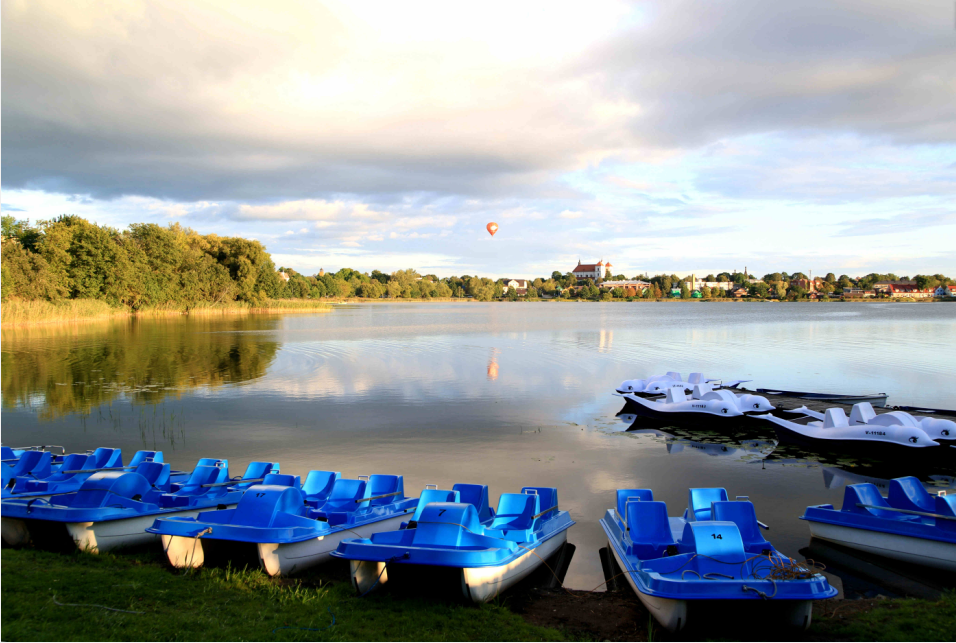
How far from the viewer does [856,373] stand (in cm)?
2997

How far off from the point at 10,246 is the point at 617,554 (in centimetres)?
6427

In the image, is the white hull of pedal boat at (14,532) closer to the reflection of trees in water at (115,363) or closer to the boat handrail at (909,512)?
the boat handrail at (909,512)

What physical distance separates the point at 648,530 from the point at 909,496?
166 inches

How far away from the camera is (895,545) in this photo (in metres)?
8.16

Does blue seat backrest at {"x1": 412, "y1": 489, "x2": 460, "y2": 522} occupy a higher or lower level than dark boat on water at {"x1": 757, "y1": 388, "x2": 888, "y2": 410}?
higher

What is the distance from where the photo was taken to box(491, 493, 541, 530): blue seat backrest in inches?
330

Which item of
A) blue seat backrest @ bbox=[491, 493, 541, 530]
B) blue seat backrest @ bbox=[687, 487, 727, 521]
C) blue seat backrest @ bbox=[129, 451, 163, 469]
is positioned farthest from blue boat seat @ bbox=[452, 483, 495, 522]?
blue seat backrest @ bbox=[129, 451, 163, 469]

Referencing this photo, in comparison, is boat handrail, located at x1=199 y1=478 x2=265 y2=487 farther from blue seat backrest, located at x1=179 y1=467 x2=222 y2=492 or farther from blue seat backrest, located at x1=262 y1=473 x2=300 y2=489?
blue seat backrest, located at x1=262 y1=473 x2=300 y2=489

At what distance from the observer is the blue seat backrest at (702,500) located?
804cm

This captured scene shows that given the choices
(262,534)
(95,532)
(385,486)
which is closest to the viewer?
(262,534)

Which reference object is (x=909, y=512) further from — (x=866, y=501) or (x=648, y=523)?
(x=648, y=523)

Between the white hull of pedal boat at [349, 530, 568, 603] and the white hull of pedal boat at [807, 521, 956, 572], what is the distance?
15.7 ft

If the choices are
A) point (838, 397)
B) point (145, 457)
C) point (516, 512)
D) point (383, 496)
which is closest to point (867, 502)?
point (516, 512)

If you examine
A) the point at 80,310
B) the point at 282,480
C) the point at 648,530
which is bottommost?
the point at 648,530
